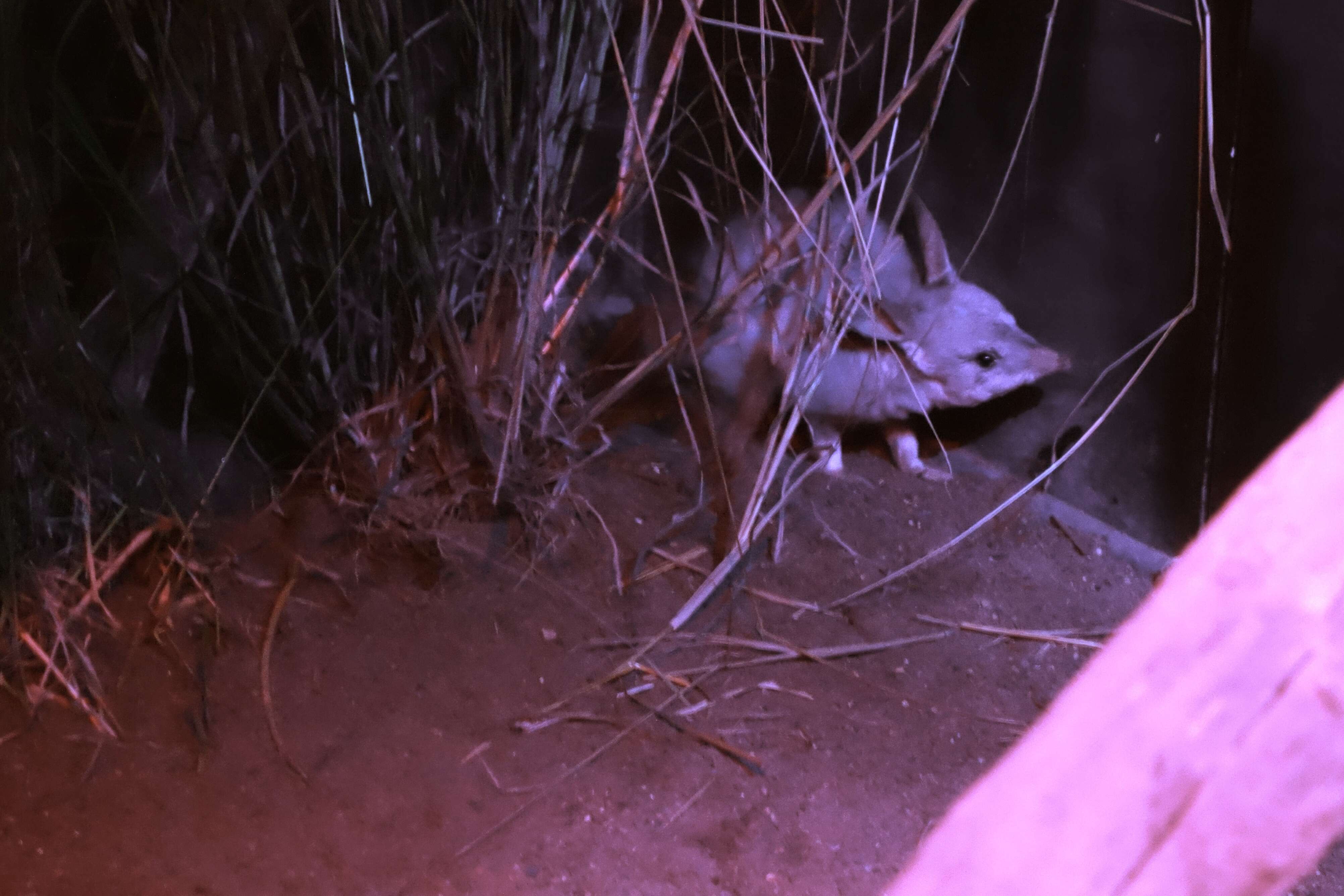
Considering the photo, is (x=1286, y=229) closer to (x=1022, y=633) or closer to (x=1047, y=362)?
(x=1047, y=362)

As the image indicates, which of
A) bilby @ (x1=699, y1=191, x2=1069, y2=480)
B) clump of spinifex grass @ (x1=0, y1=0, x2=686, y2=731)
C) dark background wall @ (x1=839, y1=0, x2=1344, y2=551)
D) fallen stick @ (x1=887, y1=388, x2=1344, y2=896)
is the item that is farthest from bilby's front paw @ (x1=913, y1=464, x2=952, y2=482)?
fallen stick @ (x1=887, y1=388, x2=1344, y2=896)

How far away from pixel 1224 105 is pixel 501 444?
1.66m

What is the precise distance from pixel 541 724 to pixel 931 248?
5.81ft

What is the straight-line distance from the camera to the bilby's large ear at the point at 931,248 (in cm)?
278

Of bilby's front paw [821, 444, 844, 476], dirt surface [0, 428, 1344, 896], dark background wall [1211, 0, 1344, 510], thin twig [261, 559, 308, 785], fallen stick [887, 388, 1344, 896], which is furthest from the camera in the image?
bilby's front paw [821, 444, 844, 476]

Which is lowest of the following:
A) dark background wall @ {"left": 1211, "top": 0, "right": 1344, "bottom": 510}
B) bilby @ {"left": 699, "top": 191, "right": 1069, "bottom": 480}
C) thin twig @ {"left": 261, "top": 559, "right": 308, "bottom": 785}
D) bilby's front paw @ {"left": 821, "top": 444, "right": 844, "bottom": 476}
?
bilby's front paw @ {"left": 821, "top": 444, "right": 844, "bottom": 476}

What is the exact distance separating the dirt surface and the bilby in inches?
19.6

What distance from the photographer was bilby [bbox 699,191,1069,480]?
2369 mm

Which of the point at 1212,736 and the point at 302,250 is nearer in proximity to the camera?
the point at 1212,736

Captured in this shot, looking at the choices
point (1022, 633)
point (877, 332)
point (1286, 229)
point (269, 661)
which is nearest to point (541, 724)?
point (269, 661)

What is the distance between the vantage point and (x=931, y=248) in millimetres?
2779

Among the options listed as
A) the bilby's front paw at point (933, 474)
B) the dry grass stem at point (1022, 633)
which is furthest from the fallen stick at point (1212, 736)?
the bilby's front paw at point (933, 474)

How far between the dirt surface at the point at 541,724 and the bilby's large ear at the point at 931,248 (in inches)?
33.9

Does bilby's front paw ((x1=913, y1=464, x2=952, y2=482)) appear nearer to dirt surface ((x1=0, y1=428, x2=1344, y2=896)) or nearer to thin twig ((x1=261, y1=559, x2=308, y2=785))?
dirt surface ((x1=0, y1=428, x2=1344, y2=896))
